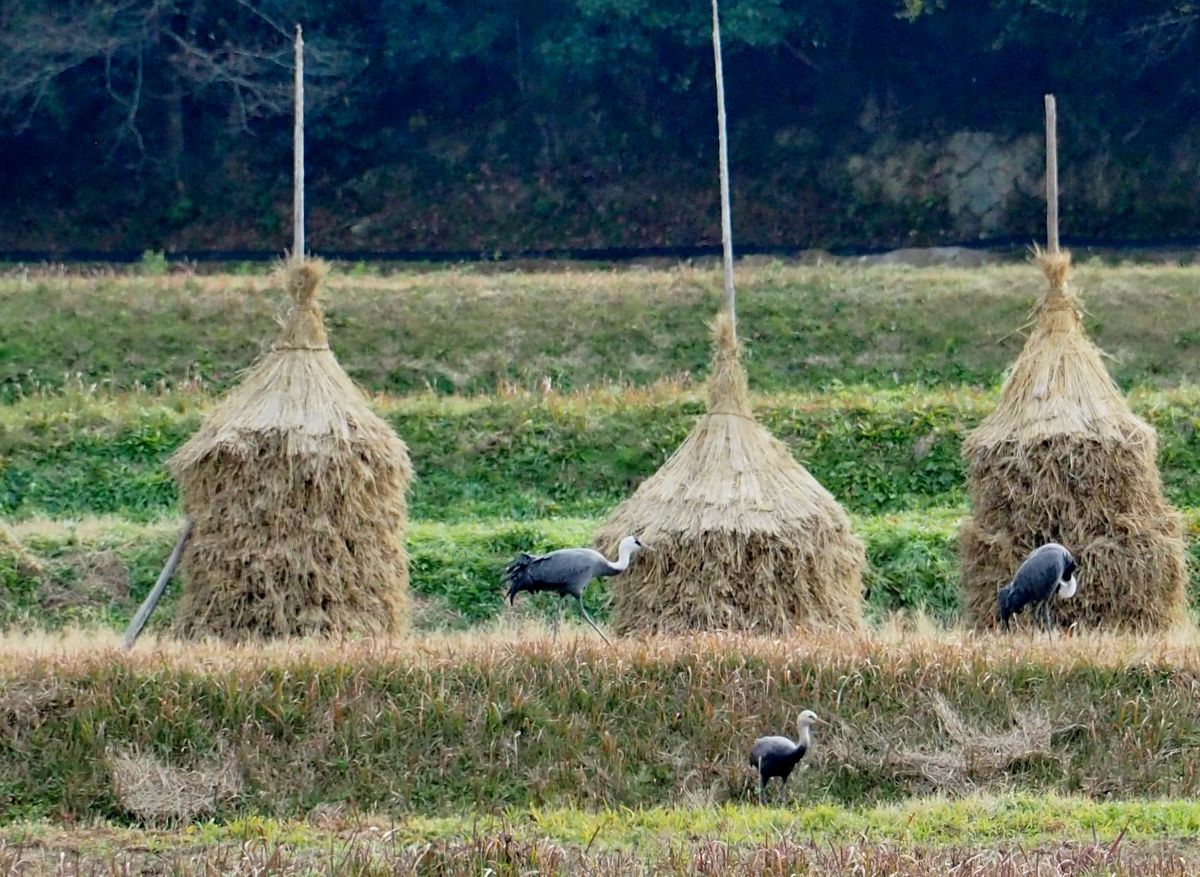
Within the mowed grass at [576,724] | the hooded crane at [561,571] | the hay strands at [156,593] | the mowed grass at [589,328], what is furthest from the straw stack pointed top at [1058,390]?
the mowed grass at [589,328]

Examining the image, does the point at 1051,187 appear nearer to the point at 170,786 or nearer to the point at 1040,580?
the point at 1040,580

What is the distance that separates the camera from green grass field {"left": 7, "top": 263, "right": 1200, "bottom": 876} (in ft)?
34.0

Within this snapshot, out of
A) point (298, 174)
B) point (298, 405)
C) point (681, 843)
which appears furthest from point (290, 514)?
point (681, 843)

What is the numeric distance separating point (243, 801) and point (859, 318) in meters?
18.4

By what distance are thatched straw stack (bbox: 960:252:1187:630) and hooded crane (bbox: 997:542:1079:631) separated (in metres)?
0.85

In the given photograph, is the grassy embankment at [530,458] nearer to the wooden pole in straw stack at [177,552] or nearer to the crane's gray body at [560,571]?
the wooden pole in straw stack at [177,552]

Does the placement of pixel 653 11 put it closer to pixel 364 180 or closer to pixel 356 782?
pixel 364 180

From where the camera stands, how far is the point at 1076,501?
15.8 meters

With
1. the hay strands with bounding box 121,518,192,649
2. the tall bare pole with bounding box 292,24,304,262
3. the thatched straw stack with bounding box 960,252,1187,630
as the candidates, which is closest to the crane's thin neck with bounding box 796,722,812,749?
the thatched straw stack with bounding box 960,252,1187,630

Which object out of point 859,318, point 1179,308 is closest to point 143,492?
point 859,318

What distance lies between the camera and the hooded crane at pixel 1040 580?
1459 cm

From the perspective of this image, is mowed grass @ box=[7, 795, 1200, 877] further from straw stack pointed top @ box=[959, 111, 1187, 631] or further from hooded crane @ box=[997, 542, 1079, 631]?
straw stack pointed top @ box=[959, 111, 1187, 631]

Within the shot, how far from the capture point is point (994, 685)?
12781 mm

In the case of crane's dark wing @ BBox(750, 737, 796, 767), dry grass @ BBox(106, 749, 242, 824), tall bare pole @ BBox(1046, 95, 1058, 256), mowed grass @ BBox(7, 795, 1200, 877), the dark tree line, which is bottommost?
dry grass @ BBox(106, 749, 242, 824)
